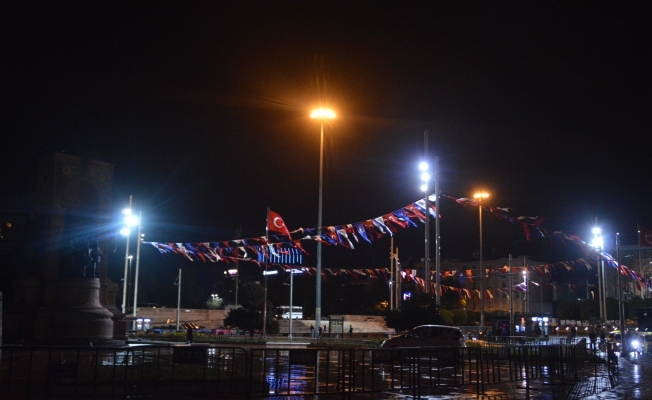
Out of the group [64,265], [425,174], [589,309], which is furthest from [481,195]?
[589,309]

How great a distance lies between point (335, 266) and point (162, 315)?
29957mm

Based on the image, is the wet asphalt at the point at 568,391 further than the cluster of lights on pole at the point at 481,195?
No

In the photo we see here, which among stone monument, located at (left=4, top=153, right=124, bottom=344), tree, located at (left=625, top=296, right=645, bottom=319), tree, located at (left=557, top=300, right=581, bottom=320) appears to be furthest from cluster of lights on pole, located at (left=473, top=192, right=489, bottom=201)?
tree, located at (left=557, top=300, right=581, bottom=320)

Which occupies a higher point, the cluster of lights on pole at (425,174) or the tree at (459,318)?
the cluster of lights on pole at (425,174)

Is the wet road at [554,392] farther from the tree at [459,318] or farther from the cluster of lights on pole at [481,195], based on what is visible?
the tree at [459,318]

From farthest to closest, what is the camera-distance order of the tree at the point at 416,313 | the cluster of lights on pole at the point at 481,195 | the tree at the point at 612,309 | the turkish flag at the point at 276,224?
the tree at the point at 612,309, the cluster of lights on pole at the point at 481,195, the turkish flag at the point at 276,224, the tree at the point at 416,313

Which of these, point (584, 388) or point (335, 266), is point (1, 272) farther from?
point (335, 266)

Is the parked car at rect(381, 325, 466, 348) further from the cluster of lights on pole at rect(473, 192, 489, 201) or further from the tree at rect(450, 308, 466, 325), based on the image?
the tree at rect(450, 308, 466, 325)

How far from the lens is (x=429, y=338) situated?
1030 inches

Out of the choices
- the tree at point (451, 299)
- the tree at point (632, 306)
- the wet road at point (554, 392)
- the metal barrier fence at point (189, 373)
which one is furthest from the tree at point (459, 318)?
the metal barrier fence at point (189, 373)

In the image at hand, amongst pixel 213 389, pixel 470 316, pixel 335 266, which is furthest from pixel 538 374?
pixel 335 266

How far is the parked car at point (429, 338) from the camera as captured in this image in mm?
25859

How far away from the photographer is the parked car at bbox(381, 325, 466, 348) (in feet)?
84.8

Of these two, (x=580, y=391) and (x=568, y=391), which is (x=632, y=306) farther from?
(x=568, y=391)
